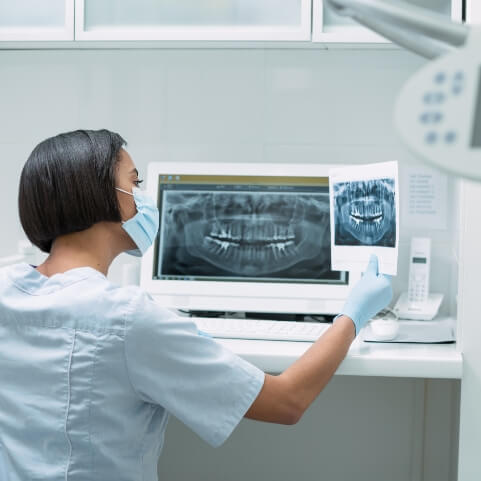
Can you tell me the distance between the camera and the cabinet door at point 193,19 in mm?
1566

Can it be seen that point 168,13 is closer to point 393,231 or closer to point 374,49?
point 374,49

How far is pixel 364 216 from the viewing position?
143 cm

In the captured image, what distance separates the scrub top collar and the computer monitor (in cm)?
64

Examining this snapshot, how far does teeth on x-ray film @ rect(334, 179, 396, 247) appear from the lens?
1.38 meters

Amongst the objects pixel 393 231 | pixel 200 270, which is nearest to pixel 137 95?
pixel 200 270

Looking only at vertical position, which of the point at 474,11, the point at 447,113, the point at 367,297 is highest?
the point at 474,11

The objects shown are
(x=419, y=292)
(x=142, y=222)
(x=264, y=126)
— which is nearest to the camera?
(x=142, y=222)

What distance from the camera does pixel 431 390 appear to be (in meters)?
1.88

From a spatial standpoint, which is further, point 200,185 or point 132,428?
point 200,185

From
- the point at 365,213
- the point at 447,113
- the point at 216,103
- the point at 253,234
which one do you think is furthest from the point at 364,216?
the point at 447,113

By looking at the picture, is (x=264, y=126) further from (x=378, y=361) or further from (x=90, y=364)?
(x=90, y=364)

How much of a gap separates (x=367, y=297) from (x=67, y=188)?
1.92 ft

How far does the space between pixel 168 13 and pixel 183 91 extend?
32cm

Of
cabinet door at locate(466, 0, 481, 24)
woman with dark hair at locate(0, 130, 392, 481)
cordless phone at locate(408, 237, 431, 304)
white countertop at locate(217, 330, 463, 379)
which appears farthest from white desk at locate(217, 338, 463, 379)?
cabinet door at locate(466, 0, 481, 24)
